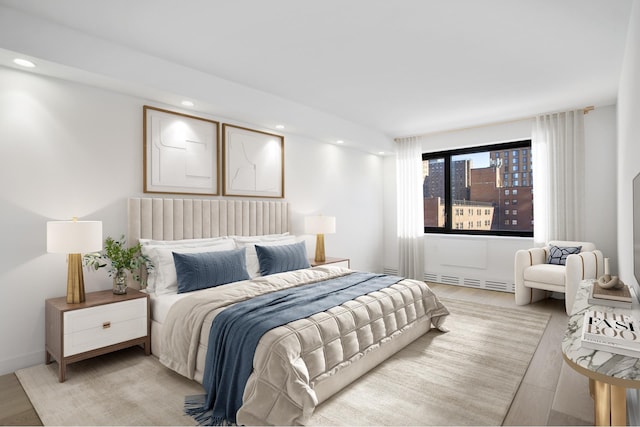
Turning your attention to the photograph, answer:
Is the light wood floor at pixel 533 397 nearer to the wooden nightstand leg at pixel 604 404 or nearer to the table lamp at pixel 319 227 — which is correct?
the wooden nightstand leg at pixel 604 404

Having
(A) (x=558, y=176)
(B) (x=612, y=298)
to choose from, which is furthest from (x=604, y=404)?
(A) (x=558, y=176)

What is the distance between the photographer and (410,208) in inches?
251

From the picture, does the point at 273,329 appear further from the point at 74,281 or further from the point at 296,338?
the point at 74,281

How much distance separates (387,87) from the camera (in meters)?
4.01

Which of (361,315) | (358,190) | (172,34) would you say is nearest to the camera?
(361,315)

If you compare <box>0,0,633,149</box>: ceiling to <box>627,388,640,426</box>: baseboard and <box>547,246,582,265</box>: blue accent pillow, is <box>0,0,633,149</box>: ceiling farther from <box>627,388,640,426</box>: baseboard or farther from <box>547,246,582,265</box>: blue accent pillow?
<box>627,388,640,426</box>: baseboard

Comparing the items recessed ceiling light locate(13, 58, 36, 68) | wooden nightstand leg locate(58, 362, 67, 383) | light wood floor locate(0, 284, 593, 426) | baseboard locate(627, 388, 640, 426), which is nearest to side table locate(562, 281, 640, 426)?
baseboard locate(627, 388, 640, 426)

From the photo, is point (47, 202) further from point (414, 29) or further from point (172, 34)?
point (414, 29)

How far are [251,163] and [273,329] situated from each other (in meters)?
2.71

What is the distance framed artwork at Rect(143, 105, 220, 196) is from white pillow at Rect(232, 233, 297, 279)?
2.10ft

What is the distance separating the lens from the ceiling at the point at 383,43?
2479mm

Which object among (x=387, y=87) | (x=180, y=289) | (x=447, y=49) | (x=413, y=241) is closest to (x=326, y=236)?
(x=413, y=241)

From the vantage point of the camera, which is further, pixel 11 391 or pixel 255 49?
pixel 255 49

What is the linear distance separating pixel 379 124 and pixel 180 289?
156 inches
